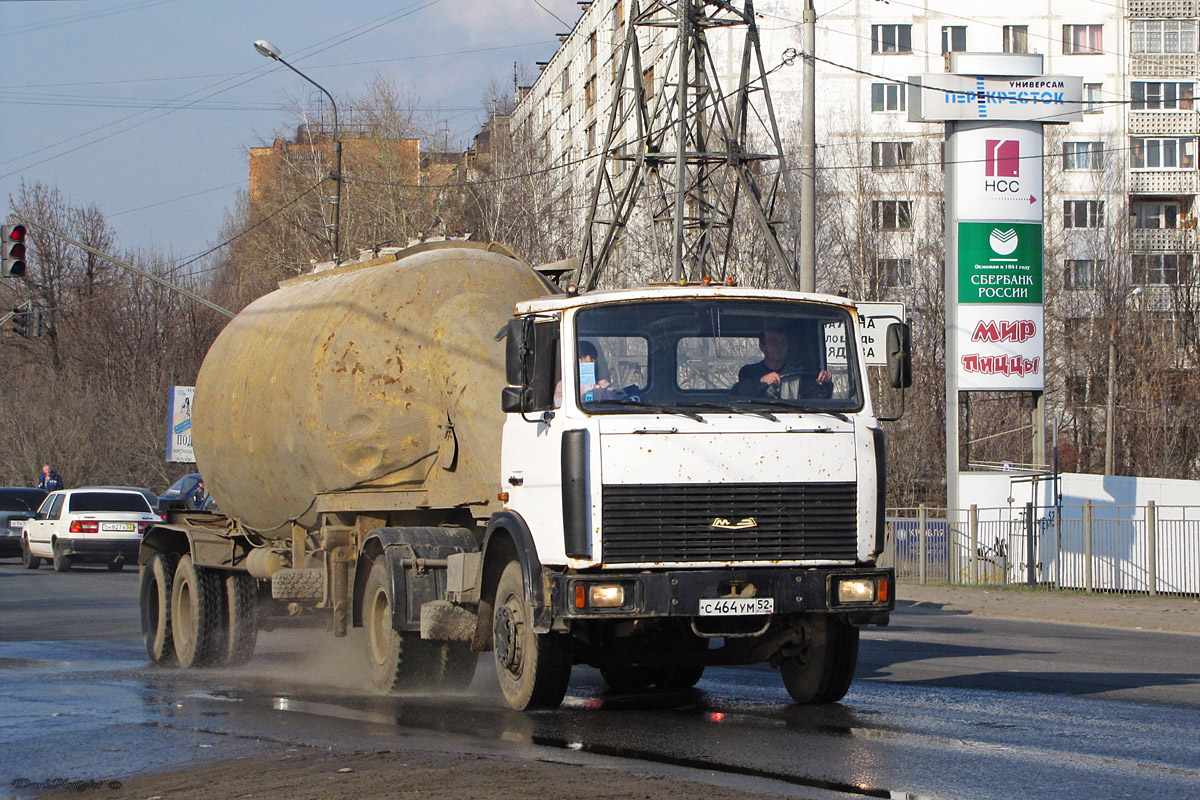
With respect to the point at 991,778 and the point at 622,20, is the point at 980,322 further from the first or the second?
the point at 622,20

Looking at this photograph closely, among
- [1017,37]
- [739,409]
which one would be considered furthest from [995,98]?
[1017,37]

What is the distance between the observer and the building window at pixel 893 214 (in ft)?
188

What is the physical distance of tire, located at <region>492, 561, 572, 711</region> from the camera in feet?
29.8

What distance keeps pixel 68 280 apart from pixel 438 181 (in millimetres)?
18854

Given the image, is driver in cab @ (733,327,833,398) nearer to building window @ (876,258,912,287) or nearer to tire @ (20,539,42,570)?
tire @ (20,539,42,570)

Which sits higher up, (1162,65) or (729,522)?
(1162,65)

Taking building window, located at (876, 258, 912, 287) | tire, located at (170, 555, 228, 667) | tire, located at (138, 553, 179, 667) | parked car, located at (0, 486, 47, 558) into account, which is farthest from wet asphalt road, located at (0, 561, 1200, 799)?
building window, located at (876, 258, 912, 287)

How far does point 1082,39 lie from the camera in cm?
6178

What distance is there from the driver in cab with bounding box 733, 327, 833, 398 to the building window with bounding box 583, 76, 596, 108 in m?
59.7

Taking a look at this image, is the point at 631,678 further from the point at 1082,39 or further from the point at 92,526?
the point at 1082,39

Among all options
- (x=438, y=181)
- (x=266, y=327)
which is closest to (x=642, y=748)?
(x=266, y=327)

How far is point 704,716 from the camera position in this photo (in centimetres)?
939

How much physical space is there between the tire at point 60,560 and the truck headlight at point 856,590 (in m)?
24.8

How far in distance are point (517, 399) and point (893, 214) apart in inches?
1976
